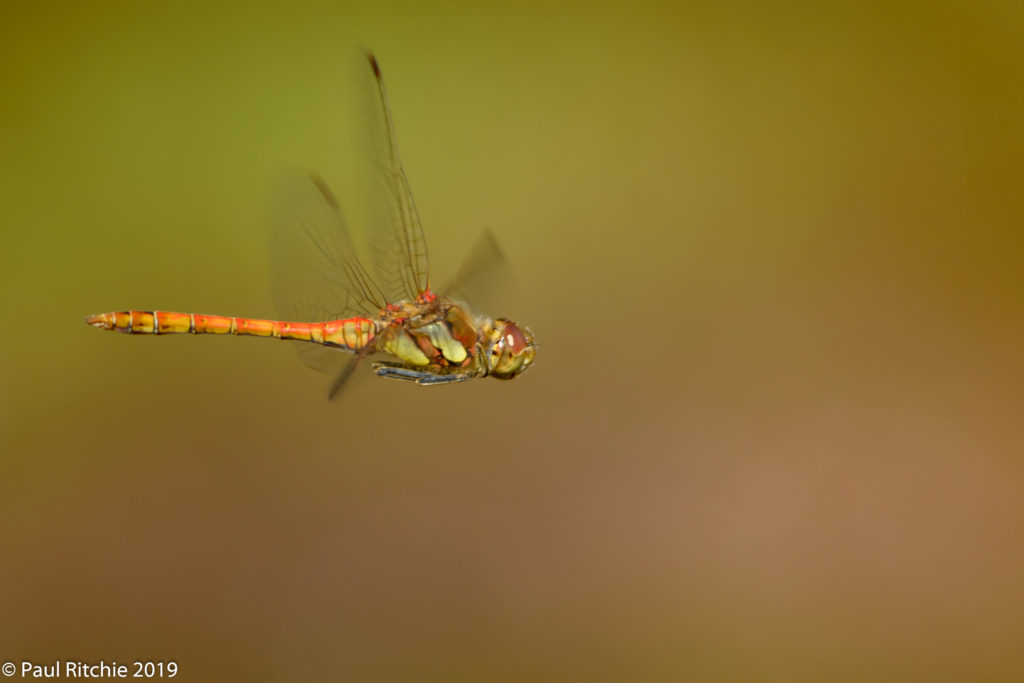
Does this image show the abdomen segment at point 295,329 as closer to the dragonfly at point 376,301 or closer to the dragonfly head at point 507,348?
the dragonfly at point 376,301

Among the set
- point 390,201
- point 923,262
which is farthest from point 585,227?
point 390,201

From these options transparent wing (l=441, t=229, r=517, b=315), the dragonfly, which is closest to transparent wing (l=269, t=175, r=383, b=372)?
the dragonfly

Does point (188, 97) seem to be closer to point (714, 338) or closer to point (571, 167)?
point (571, 167)

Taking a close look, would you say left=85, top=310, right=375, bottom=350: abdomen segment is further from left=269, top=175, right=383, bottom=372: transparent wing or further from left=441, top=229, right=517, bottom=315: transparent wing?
left=441, top=229, right=517, bottom=315: transparent wing

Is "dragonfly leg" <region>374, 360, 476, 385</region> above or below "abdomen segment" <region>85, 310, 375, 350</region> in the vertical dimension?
below

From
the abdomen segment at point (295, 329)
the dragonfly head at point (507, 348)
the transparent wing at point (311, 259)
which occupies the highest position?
the transparent wing at point (311, 259)

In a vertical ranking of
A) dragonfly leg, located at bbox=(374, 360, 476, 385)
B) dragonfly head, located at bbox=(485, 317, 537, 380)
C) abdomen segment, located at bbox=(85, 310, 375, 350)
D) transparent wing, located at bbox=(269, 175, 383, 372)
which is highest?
transparent wing, located at bbox=(269, 175, 383, 372)

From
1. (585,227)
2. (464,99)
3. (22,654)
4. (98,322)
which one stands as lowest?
(22,654)

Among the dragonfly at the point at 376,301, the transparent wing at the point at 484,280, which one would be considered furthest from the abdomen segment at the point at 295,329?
the transparent wing at the point at 484,280
